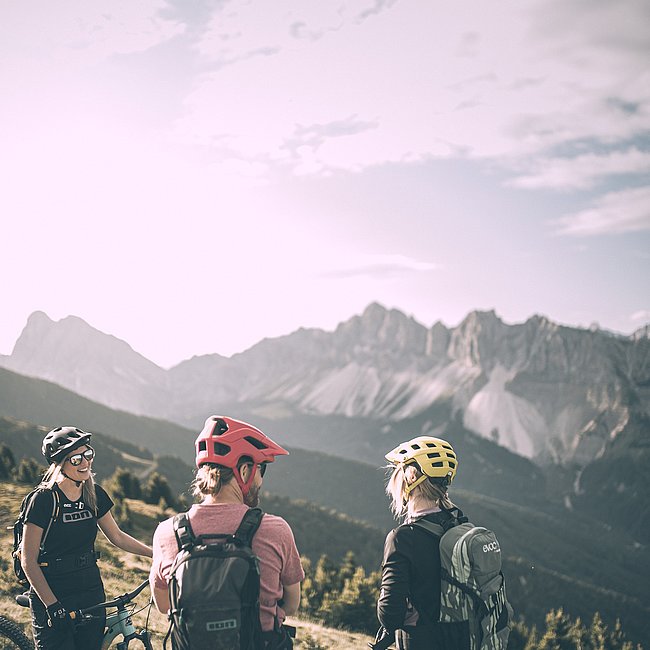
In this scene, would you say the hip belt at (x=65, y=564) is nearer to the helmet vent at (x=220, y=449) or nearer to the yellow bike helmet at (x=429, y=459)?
the helmet vent at (x=220, y=449)

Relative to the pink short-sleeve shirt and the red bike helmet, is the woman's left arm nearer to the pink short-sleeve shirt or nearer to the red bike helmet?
the pink short-sleeve shirt

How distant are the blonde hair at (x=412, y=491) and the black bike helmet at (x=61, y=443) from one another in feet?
15.2

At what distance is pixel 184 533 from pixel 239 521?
592 mm

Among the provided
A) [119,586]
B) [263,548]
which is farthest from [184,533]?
[119,586]

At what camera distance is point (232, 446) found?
653cm

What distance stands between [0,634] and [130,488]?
5488cm

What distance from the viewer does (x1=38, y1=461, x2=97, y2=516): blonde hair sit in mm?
8117

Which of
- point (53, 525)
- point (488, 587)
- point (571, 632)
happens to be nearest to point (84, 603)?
point (53, 525)

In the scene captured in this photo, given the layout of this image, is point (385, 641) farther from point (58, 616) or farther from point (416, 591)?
point (58, 616)

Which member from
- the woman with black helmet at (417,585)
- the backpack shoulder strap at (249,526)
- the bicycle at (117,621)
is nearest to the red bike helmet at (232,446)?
the backpack shoulder strap at (249,526)

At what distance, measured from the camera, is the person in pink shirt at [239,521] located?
6.05 metres

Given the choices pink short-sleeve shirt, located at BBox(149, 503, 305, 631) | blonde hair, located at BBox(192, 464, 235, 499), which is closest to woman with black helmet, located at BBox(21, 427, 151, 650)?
pink short-sleeve shirt, located at BBox(149, 503, 305, 631)

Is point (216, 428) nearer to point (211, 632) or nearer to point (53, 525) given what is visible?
point (211, 632)

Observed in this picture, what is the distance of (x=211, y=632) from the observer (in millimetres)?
5559
